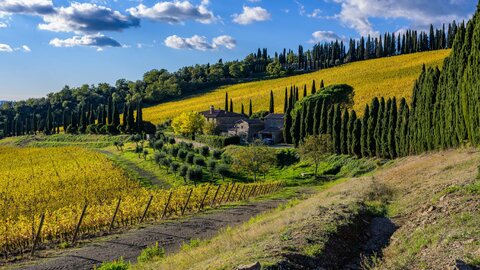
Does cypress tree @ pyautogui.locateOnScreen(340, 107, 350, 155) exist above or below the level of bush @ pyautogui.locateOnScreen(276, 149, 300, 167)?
above

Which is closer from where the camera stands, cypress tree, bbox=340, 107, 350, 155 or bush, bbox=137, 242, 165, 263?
bush, bbox=137, 242, 165, 263

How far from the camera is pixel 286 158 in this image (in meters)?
63.4

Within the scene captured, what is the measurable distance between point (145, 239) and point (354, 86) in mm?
92157

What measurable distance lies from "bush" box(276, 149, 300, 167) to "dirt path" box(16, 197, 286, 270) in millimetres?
34019

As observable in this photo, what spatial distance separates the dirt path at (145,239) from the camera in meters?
17.2

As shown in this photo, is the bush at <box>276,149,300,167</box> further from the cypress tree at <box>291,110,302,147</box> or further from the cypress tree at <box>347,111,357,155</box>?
the cypress tree at <box>347,111,357,155</box>

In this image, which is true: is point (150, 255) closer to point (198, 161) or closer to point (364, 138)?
point (198, 161)

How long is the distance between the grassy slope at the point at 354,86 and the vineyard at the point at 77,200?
5483 centimetres

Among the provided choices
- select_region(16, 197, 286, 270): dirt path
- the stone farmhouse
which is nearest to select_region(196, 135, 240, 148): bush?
the stone farmhouse

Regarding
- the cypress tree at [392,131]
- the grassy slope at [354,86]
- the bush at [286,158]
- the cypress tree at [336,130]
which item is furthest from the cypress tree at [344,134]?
the grassy slope at [354,86]

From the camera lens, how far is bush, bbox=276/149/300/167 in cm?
6216

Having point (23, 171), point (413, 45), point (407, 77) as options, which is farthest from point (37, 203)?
point (413, 45)

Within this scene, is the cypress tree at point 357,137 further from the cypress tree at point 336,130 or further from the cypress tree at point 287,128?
the cypress tree at point 287,128

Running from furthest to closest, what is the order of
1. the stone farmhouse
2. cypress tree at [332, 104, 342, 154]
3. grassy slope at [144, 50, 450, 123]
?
grassy slope at [144, 50, 450, 123] → the stone farmhouse → cypress tree at [332, 104, 342, 154]
